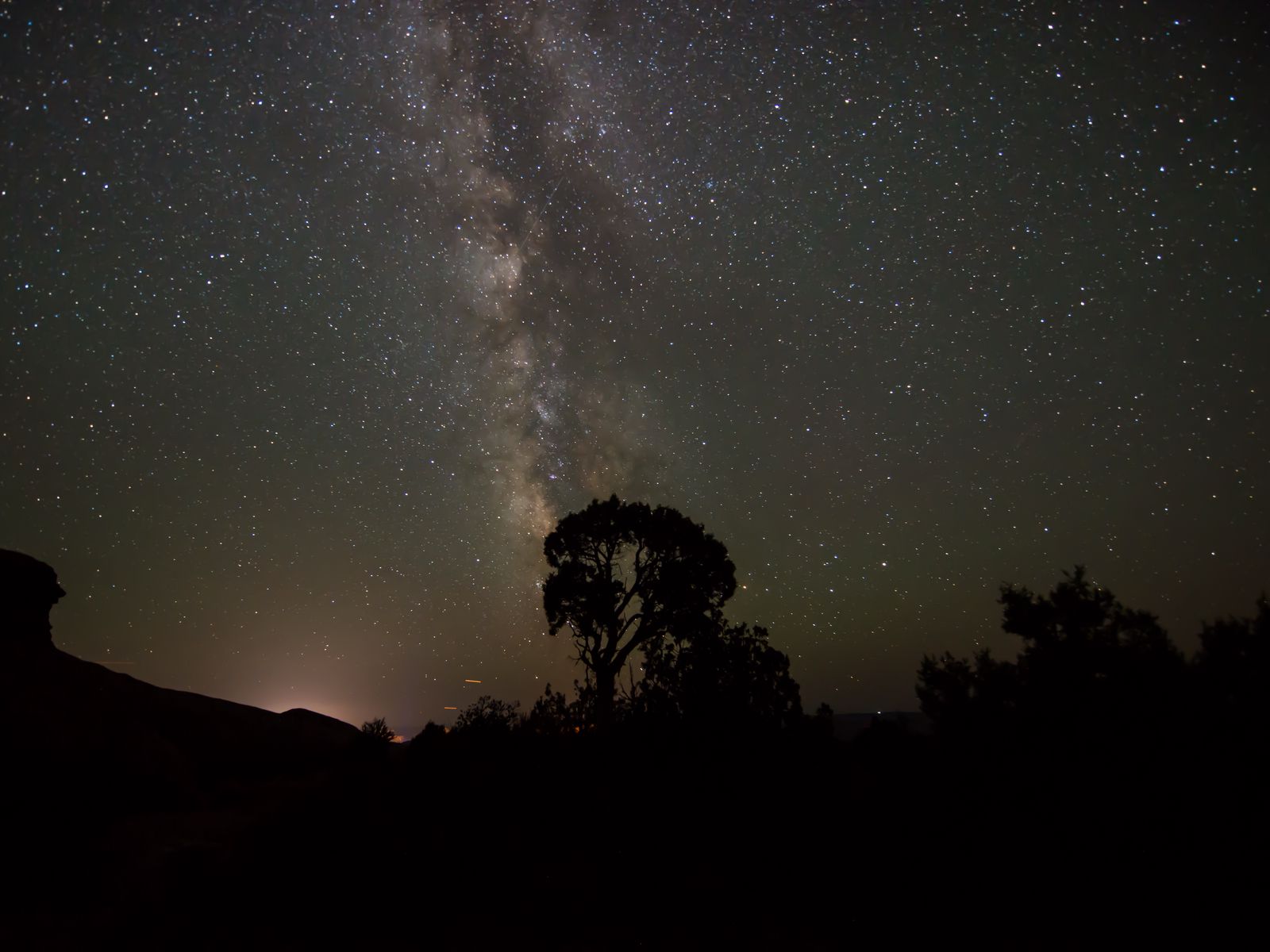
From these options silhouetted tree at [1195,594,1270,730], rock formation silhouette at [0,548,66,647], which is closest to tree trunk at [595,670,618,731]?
silhouetted tree at [1195,594,1270,730]

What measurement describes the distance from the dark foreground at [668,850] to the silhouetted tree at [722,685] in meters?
1.41

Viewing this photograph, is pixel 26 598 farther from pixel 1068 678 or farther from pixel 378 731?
pixel 1068 678

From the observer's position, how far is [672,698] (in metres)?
13.4

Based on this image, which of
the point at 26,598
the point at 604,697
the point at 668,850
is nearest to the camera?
the point at 668,850

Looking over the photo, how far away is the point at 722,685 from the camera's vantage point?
14086 millimetres

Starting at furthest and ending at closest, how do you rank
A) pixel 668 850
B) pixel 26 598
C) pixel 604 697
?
1. pixel 604 697
2. pixel 26 598
3. pixel 668 850

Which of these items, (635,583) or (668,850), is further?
(635,583)

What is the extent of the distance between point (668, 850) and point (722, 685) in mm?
6577

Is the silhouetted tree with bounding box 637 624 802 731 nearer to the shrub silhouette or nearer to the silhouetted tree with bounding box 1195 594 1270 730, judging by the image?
the shrub silhouette

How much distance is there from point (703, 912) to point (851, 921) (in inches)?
64.2

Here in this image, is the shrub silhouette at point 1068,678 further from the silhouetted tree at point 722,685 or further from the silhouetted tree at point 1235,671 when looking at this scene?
Result: the silhouetted tree at point 722,685

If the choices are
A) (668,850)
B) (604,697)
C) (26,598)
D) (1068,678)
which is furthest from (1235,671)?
(26,598)

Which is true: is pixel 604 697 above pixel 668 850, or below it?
above

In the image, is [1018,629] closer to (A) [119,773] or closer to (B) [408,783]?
(B) [408,783]
